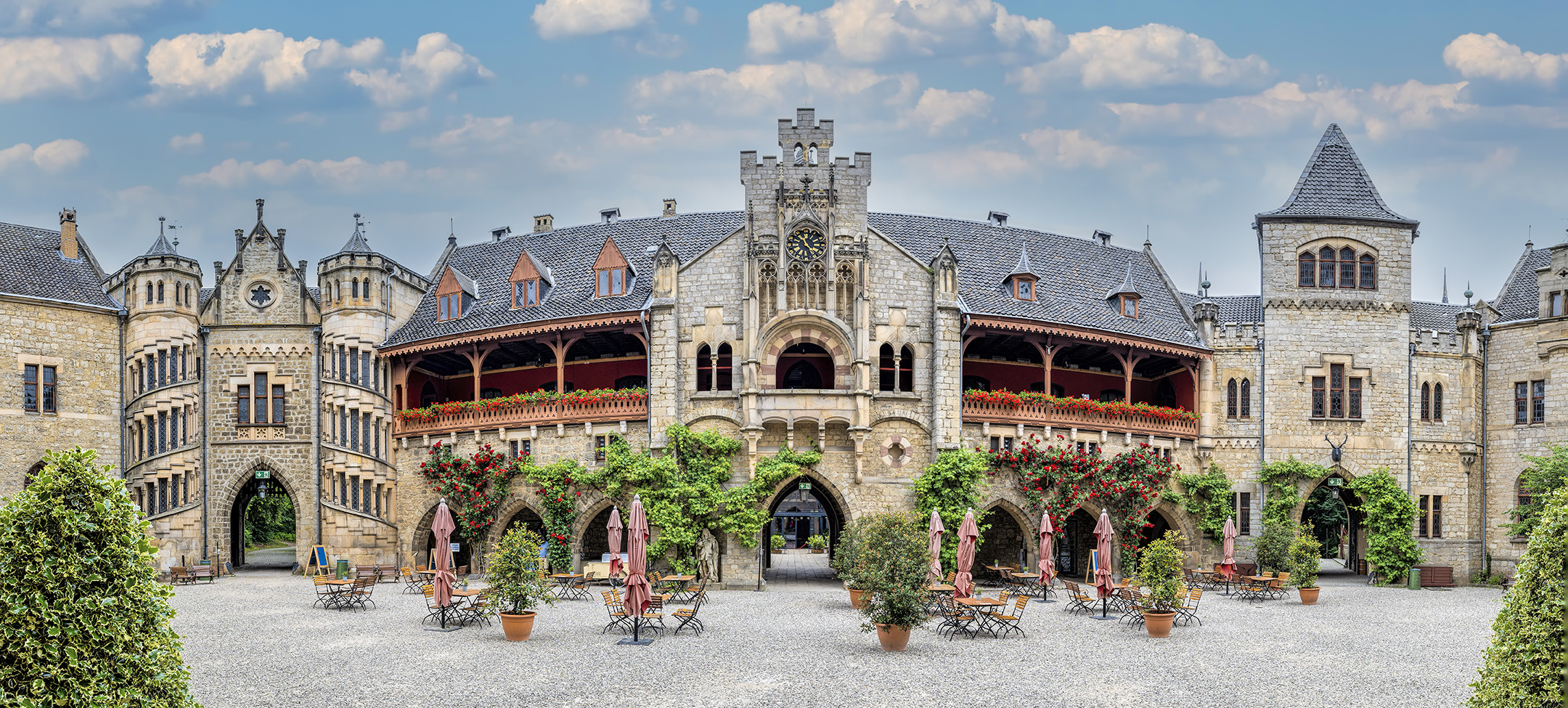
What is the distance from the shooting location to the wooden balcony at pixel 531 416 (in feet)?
114

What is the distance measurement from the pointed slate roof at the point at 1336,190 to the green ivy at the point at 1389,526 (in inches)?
326

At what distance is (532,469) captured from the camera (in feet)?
114

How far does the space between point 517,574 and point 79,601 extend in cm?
1168

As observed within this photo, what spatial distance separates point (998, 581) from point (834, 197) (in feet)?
40.4

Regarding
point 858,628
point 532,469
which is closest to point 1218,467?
point 858,628

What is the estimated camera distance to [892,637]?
21.3 m

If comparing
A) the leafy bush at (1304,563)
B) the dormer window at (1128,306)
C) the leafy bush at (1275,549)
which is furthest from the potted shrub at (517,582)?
the dormer window at (1128,306)

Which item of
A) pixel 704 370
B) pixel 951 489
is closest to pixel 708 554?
pixel 704 370

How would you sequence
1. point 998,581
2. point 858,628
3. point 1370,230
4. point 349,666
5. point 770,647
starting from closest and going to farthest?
point 349,666 → point 770,647 → point 858,628 → point 998,581 → point 1370,230

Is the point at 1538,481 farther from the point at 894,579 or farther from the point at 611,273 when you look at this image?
the point at 611,273

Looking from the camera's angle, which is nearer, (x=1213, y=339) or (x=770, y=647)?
(x=770, y=647)

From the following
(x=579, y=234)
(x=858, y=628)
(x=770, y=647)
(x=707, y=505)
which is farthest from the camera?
(x=579, y=234)

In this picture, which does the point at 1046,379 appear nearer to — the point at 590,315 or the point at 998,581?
the point at 998,581

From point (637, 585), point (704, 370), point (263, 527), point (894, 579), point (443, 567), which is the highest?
point (704, 370)
